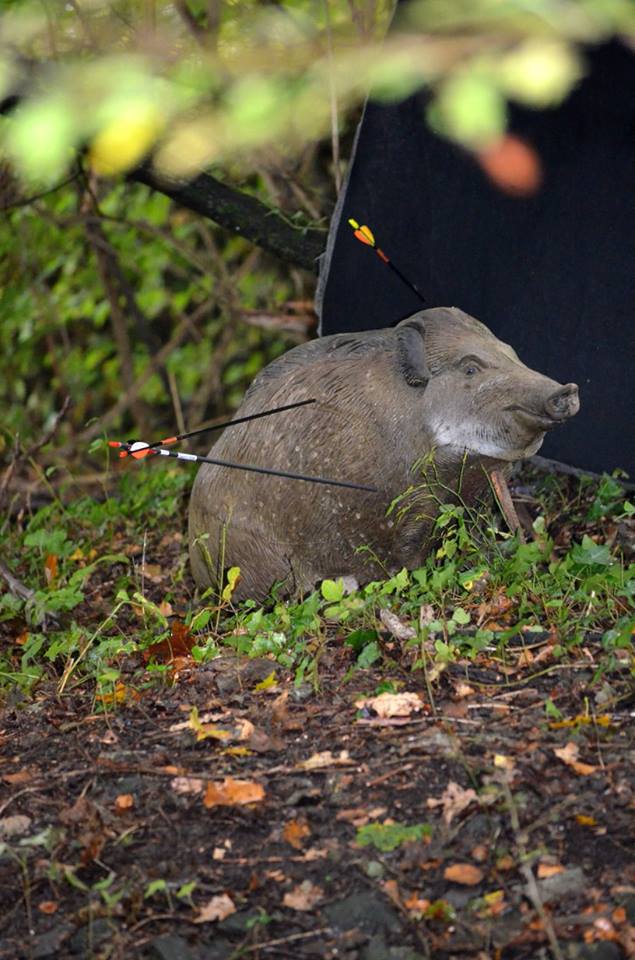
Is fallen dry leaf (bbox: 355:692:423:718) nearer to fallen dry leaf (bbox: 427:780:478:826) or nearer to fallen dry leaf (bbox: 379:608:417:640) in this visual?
fallen dry leaf (bbox: 379:608:417:640)

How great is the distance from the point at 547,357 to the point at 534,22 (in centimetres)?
247

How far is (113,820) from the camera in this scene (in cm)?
306

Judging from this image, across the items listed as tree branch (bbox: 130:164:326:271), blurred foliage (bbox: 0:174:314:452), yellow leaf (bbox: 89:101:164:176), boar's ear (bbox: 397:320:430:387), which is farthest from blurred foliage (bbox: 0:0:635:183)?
blurred foliage (bbox: 0:174:314:452)

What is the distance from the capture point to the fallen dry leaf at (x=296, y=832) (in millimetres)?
2924

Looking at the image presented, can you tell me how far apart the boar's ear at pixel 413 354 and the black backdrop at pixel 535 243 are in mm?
983

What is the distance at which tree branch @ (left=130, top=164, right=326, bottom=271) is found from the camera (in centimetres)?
605

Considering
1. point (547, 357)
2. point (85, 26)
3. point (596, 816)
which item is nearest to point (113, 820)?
point (596, 816)

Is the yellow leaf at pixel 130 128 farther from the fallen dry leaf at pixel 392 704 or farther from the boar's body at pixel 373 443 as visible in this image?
the boar's body at pixel 373 443

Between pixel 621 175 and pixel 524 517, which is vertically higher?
pixel 621 175

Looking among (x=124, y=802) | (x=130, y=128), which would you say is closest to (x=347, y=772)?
(x=124, y=802)

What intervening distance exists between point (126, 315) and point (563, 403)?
5810 millimetres

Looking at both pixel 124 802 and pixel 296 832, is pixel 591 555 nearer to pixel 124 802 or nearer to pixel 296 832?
pixel 296 832

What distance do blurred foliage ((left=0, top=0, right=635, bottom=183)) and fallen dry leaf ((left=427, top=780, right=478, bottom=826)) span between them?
1.46 metres

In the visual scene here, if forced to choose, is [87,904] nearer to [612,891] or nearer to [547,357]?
[612,891]
